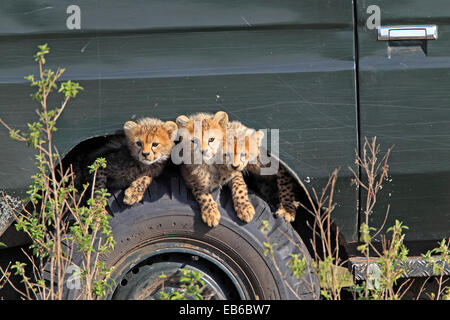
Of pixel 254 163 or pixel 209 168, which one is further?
pixel 254 163

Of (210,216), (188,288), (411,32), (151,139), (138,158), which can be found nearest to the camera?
(188,288)

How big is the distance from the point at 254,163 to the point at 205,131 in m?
0.43

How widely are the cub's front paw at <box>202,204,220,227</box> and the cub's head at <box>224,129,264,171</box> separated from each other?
0.33 m

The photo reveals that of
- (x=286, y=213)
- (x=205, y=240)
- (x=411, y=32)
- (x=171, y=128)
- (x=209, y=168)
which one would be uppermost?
(x=411, y=32)

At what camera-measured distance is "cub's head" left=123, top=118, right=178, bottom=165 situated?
3.17 m

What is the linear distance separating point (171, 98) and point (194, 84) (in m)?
0.14

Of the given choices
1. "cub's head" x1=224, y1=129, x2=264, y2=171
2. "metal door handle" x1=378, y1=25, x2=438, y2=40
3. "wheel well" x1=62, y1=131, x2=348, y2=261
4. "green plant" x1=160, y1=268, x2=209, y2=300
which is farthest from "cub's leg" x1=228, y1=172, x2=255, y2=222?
"metal door handle" x1=378, y1=25, x2=438, y2=40

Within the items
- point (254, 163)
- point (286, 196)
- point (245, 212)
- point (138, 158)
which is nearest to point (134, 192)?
point (138, 158)

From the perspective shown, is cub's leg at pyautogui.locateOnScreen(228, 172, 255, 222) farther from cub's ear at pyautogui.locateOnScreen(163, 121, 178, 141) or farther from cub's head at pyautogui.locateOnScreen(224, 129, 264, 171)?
cub's ear at pyautogui.locateOnScreen(163, 121, 178, 141)

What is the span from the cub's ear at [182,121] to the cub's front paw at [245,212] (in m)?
0.55

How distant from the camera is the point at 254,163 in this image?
3.46 m

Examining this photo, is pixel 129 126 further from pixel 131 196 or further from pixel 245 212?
pixel 245 212

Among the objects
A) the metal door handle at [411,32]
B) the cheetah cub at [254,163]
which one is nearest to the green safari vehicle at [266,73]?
the metal door handle at [411,32]

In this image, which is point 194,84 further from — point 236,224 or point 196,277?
point 196,277
